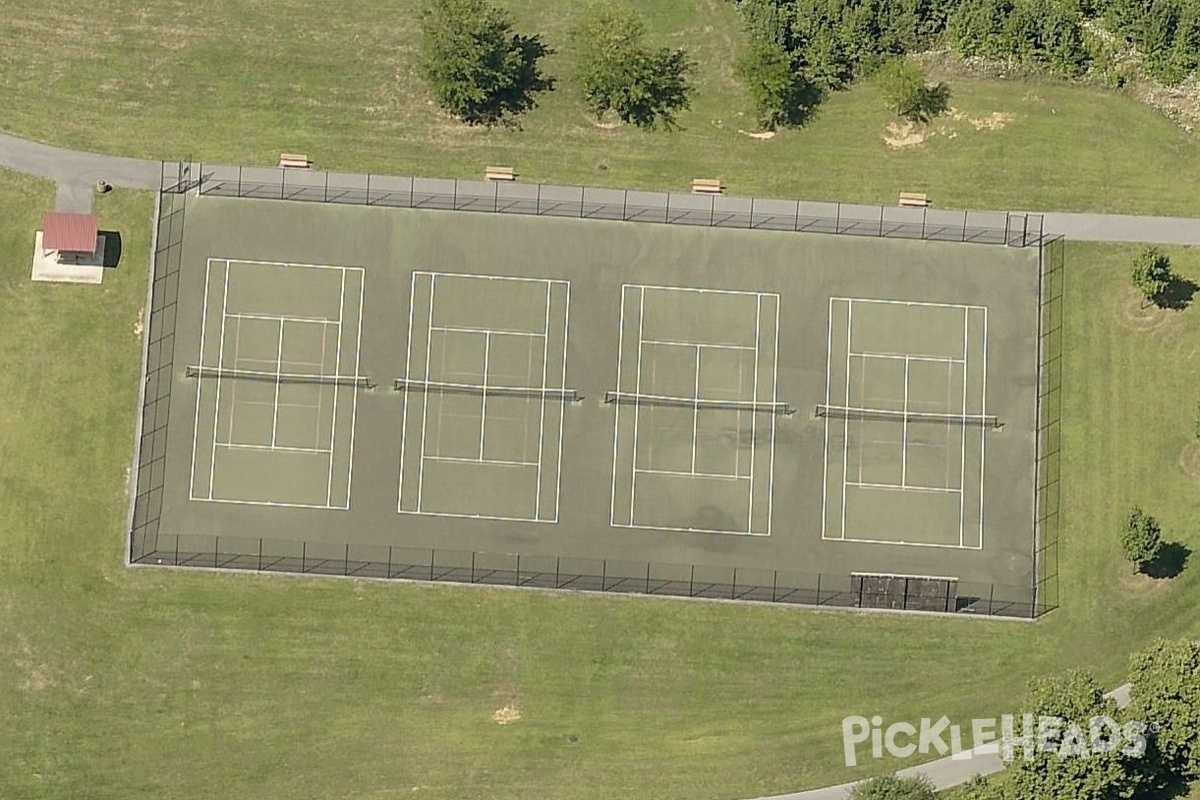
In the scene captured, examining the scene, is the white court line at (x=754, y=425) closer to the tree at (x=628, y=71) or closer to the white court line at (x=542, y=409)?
the white court line at (x=542, y=409)

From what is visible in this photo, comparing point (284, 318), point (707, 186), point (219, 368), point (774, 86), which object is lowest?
point (219, 368)

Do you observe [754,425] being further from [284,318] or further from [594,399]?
[284,318]

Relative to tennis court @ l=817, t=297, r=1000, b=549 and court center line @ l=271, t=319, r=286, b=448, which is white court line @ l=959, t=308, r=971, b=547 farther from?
court center line @ l=271, t=319, r=286, b=448

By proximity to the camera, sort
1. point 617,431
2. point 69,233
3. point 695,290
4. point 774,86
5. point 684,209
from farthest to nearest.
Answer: point 684,209 < point 695,290 < point 617,431 < point 774,86 < point 69,233

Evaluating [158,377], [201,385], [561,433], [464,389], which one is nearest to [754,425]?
[561,433]

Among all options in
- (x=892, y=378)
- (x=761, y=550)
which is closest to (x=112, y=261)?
(x=761, y=550)

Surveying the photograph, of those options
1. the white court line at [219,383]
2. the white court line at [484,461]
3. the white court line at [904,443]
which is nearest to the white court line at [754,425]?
the white court line at [904,443]
